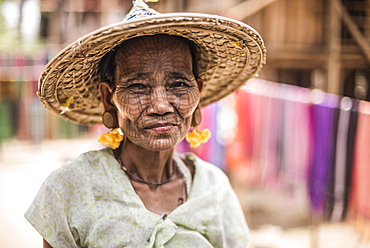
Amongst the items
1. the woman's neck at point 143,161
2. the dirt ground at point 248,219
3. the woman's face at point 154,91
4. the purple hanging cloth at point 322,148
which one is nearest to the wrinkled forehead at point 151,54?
the woman's face at point 154,91

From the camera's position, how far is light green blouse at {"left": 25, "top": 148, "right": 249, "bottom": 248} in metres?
1.58

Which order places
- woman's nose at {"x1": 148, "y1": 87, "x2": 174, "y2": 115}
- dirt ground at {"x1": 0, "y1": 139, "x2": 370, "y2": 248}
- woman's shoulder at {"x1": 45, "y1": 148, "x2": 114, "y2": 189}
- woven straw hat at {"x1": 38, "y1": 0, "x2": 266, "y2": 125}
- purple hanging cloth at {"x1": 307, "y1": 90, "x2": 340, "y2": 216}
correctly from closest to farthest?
woven straw hat at {"x1": 38, "y1": 0, "x2": 266, "y2": 125}, woman's nose at {"x1": 148, "y1": 87, "x2": 174, "y2": 115}, woman's shoulder at {"x1": 45, "y1": 148, "x2": 114, "y2": 189}, purple hanging cloth at {"x1": 307, "y1": 90, "x2": 340, "y2": 216}, dirt ground at {"x1": 0, "y1": 139, "x2": 370, "y2": 248}

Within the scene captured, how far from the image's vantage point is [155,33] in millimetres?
1571

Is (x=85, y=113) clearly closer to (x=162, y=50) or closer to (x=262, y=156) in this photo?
(x=162, y=50)

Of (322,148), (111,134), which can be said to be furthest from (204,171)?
(322,148)

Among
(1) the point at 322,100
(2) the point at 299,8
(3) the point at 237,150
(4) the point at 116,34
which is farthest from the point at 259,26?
(4) the point at 116,34

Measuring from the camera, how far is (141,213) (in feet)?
5.40

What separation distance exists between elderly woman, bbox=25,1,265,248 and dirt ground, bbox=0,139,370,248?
2720mm

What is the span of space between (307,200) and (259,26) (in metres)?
4.50

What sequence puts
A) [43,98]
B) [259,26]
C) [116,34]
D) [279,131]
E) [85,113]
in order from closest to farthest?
[116,34]
[43,98]
[85,113]
[279,131]
[259,26]

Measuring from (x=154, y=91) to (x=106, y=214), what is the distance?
52cm

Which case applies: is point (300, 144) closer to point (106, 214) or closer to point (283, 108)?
point (283, 108)

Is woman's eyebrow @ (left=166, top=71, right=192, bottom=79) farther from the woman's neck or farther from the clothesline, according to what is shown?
the clothesline

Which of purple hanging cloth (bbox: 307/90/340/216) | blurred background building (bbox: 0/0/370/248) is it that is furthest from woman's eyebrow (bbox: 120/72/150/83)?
purple hanging cloth (bbox: 307/90/340/216)
